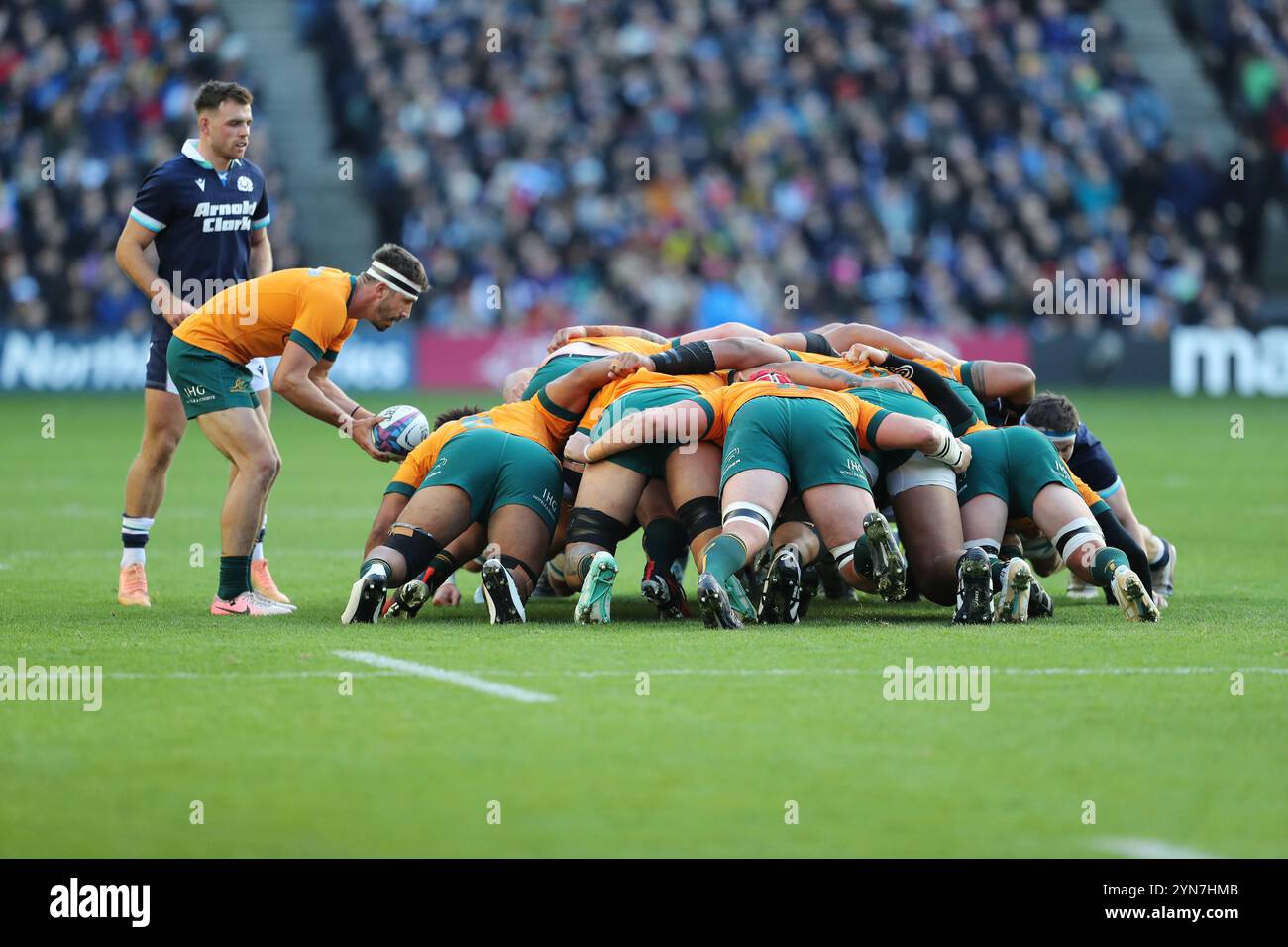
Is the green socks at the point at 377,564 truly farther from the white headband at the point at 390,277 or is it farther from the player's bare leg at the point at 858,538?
the player's bare leg at the point at 858,538

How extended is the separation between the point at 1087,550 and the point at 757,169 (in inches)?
Answer: 829

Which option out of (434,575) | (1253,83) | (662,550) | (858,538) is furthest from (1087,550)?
(1253,83)

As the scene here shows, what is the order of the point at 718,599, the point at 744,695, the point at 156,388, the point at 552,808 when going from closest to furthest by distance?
1. the point at 552,808
2. the point at 744,695
3. the point at 718,599
4. the point at 156,388

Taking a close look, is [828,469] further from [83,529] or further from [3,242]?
[3,242]

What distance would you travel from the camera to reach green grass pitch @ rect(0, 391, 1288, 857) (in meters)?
4.70

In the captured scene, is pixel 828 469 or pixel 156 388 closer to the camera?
pixel 828 469

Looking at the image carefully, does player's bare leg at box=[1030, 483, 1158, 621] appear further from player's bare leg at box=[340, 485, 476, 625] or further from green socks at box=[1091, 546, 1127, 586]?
player's bare leg at box=[340, 485, 476, 625]

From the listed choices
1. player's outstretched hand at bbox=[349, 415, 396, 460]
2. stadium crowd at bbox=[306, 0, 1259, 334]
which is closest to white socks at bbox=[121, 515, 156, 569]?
player's outstretched hand at bbox=[349, 415, 396, 460]

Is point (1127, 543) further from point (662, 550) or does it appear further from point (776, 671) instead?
point (776, 671)

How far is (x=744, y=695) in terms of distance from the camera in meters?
6.46

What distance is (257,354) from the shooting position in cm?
940

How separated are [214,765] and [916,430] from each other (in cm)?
437

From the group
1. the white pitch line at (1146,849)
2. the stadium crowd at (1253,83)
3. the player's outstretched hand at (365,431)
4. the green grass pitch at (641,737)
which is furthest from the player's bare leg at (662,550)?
the stadium crowd at (1253,83)

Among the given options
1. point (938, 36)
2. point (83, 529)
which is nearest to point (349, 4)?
point (938, 36)
